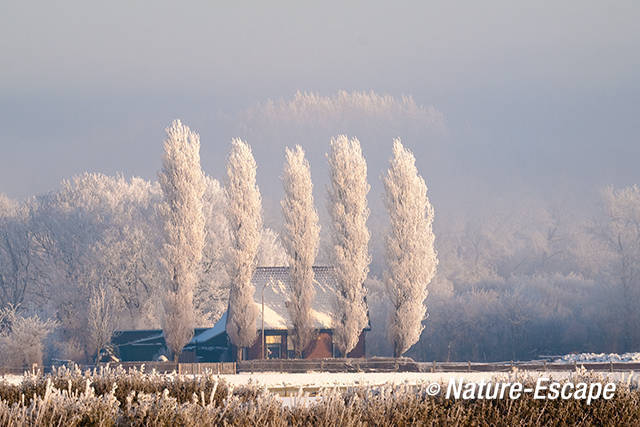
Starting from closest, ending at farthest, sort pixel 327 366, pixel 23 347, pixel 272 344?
pixel 327 366 < pixel 23 347 < pixel 272 344

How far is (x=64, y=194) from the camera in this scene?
7519 centimetres

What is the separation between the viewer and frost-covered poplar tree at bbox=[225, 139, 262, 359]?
49.7 meters

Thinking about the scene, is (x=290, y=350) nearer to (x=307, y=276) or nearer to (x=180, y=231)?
(x=307, y=276)

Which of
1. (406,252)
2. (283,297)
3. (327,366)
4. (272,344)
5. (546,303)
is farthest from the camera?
(546,303)

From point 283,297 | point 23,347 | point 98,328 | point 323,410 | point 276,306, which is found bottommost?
point 323,410

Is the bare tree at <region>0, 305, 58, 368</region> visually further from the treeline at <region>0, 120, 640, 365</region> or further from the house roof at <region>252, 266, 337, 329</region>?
the house roof at <region>252, 266, 337, 329</region>

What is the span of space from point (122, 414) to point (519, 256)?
83686 mm

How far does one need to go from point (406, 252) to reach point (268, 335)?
865 cm

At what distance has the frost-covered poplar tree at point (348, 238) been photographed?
1924 inches

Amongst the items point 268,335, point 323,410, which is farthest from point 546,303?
point 323,410

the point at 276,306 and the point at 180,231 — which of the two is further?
the point at 276,306

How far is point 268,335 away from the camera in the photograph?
5094 cm

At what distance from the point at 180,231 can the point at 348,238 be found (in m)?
8.94

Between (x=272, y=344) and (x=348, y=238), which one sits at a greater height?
(x=348, y=238)
